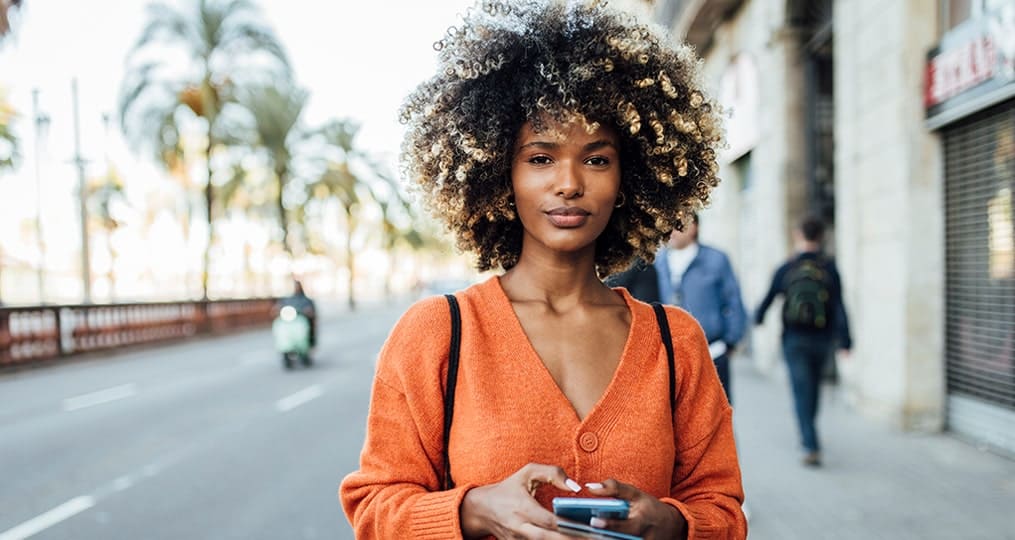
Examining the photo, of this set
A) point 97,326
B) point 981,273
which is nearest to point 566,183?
point 981,273

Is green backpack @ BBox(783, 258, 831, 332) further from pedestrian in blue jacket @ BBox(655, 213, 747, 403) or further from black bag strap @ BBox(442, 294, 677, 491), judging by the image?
black bag strap @ BBox(442, 294, 677, 491)

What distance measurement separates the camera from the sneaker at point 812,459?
19.2 ft

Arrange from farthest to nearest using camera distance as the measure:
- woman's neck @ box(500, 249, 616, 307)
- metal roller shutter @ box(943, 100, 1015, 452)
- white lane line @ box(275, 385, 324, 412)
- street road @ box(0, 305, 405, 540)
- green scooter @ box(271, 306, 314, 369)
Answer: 1. green scooter @ box(271, 306, 314, 369)
2. white lane line @ box(275, 385, 324, 412)
3. metal roller shutter @ box(943, 100, 1015, 452)
4. street road @ box(0, 305, 405, 540)
5. woman's neck @ box(500, 249, 616, 307)

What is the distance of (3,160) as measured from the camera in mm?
23438

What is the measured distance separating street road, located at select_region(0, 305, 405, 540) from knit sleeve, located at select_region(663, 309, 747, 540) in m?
3.36

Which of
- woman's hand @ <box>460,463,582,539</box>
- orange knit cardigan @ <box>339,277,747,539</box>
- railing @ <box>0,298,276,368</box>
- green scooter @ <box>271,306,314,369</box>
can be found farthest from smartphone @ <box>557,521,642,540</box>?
railing @ <box>0,298,276,368</box>

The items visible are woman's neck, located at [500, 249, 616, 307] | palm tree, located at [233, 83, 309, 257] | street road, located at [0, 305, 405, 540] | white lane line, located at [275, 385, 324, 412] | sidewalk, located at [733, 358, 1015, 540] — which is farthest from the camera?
palm tree, located at [233, 83, 309, 257]

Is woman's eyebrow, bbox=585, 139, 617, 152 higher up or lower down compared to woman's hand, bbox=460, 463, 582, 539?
higher up

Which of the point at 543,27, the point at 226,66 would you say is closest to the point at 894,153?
the point at 543,27

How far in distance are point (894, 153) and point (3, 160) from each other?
83.7 ft

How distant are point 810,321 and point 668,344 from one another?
480 cm

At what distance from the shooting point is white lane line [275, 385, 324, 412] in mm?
9125

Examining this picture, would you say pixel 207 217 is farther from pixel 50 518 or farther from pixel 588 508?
pixel 588 508

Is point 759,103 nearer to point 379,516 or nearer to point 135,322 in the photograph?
point 379,516
